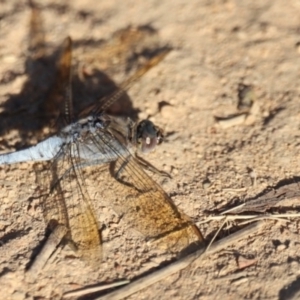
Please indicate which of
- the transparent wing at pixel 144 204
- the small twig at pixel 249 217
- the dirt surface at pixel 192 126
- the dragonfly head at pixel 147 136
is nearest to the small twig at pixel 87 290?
the dirt surface at pixel 192 126

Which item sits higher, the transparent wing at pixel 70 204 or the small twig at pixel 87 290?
the transparent wing at pixel 70 204

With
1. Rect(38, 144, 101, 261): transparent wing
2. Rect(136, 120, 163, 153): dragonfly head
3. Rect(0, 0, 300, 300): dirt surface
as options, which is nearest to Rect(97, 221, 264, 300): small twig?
Rect(0, 0, 300, 300): dirt surface

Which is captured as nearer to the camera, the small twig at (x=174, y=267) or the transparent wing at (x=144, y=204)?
the small twig at (x=174, y=267)

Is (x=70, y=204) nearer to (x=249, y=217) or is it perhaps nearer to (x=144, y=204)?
(x=144, y=204)

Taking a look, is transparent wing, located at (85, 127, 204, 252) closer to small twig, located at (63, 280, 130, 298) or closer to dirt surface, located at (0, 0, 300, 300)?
dirt surface, located at (0, 0, 300, 300)

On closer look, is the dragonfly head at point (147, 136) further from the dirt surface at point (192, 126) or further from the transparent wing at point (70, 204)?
the transparent wing at point (70, 204)

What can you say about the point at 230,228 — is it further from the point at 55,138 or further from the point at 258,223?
the point at 55,138

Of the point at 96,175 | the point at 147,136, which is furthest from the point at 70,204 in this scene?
the point at 147,136

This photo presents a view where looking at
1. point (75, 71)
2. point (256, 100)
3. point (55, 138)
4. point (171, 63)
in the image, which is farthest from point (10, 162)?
point (256, 100)
